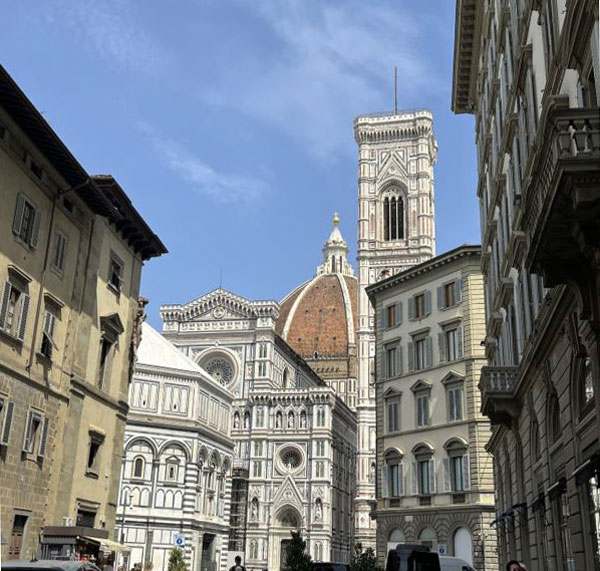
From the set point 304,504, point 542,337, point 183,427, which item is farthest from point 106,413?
point 304,504

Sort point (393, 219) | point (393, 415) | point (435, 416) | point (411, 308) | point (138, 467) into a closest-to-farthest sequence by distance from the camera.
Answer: point (435, 416) < point (393, 415) < point (411, 308) < point (138, 467) < point (393, 219)

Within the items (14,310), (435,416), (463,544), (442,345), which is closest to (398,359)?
(442,345)

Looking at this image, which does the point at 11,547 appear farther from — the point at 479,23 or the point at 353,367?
the point at 353,367

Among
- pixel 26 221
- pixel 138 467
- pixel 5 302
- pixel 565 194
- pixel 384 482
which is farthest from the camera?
pixel 138 467

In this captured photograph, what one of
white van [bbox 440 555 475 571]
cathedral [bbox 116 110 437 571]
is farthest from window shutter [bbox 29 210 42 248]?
cathedral [bbox 116 110 437 571]

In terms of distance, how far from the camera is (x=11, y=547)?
22.9 m

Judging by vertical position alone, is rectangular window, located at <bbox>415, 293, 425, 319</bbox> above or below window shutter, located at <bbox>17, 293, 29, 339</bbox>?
above

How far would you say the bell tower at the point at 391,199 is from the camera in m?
112

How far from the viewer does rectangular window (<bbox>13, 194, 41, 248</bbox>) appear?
2330cm

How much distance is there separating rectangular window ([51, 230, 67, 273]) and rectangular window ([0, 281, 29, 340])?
2.39 m

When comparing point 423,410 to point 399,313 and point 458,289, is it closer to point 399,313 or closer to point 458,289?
point 399,313

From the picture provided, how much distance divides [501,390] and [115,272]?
15.3 meters

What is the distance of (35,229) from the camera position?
24.4 m

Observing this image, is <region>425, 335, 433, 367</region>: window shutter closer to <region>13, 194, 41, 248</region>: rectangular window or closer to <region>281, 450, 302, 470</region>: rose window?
<region>13, 194, 41, 248</region>: rectangular window
